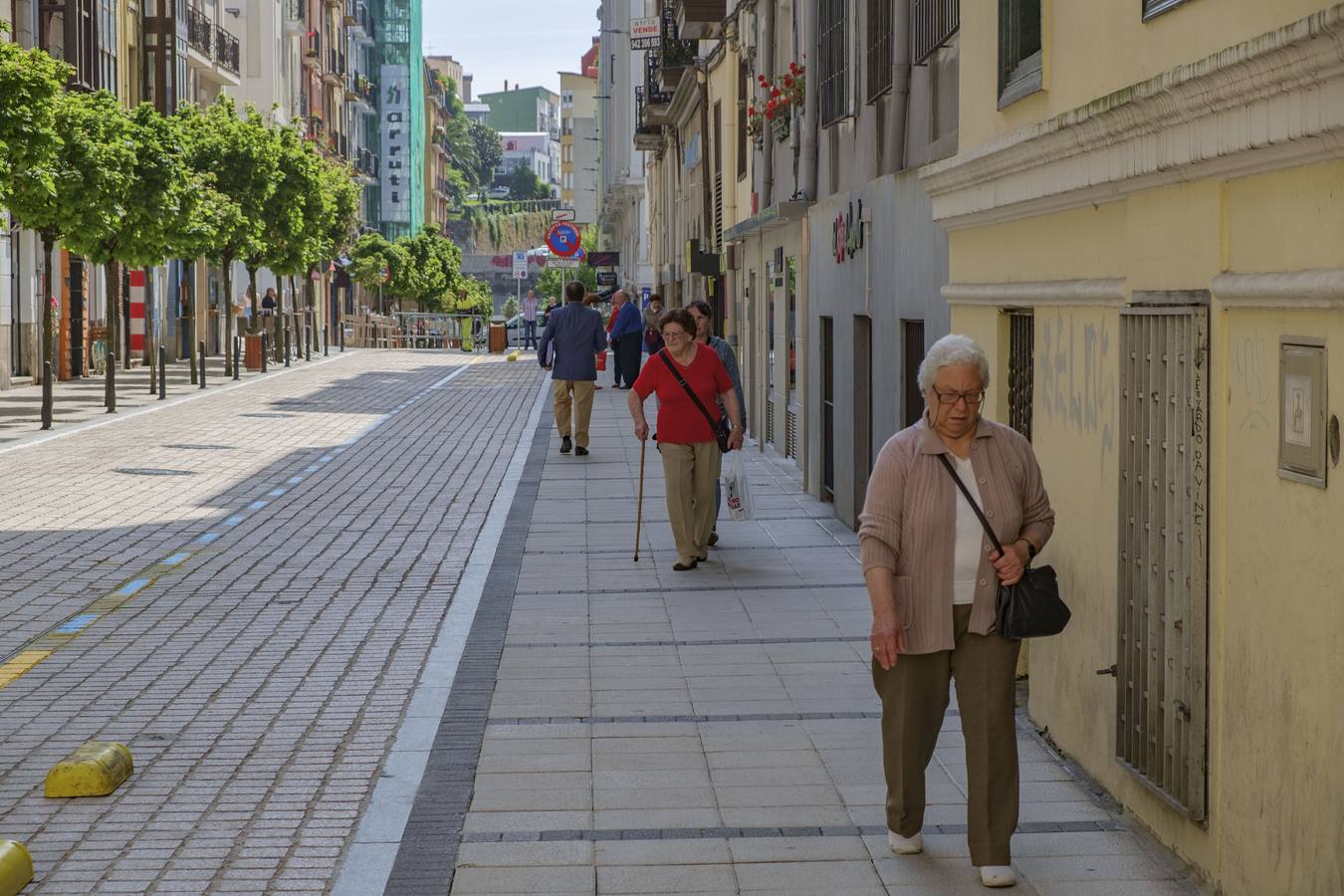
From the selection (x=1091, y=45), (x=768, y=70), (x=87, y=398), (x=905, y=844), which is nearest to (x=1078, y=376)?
(x=1091, y=45)

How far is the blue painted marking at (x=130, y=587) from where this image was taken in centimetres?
1188

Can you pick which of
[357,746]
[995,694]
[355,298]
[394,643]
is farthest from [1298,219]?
[355,298]

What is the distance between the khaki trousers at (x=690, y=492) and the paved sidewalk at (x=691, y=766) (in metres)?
0.51

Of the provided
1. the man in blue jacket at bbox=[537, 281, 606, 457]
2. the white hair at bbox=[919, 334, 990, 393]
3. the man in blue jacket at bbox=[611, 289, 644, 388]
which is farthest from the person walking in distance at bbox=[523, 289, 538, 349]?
the white hair at bbox=[919, 334, 990, 393]

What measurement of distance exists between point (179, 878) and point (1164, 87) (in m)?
3.78

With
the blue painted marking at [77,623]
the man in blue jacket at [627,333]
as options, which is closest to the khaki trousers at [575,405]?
the man in blue jacket at [627,333]

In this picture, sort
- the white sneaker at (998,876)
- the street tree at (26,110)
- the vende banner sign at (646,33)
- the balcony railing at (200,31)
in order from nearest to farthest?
the white sneaker at (998,876)
the street tree at (26,110)
the vende banner sign at (646,33)
the balcony railing at (200,31)

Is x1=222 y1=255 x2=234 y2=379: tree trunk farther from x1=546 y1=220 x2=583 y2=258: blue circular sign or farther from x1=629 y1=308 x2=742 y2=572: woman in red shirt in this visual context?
x1=629 y1=308 x2=742 y2=572: woman in red shirt

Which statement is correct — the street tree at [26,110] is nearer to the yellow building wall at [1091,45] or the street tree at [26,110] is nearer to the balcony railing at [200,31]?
the yellow building wall at [1091,45]

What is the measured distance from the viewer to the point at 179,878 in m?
6.07

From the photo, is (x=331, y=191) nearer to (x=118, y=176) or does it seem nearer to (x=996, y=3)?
(x=118, y=176)

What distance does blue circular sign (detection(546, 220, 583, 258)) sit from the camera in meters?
40.8

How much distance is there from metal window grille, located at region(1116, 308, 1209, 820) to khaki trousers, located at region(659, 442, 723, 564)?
6.35 m

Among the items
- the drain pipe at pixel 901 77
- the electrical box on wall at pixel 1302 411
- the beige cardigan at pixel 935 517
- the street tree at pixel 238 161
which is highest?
the street tree at pixel 238 161
